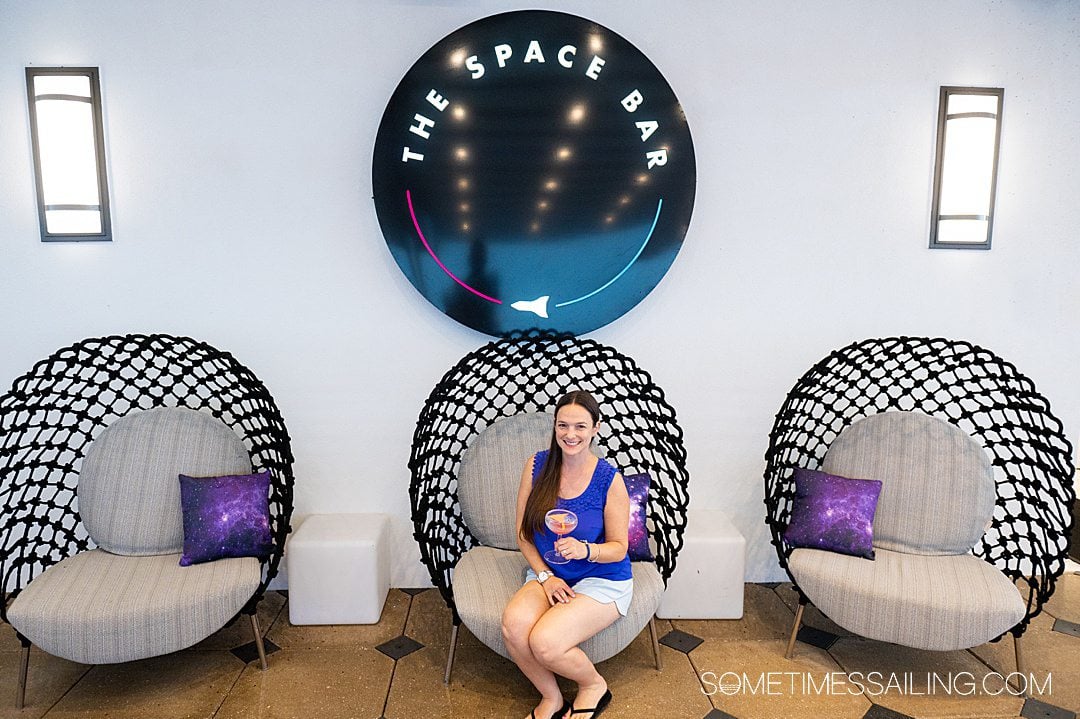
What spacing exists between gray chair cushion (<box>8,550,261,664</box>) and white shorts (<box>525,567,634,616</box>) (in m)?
1.20

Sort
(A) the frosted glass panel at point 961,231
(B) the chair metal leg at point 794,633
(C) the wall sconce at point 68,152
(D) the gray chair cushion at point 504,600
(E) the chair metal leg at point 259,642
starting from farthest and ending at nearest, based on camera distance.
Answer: (A) the frosted glass panel at point 961,231 → (C) the wall sconce at point 68,152 → (B) the chair metal leg at point 794,633 → (E) the chair metal leg at point 259,642 → (D) the gray chair cushion at point 504,600

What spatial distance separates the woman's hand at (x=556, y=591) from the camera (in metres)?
2.43

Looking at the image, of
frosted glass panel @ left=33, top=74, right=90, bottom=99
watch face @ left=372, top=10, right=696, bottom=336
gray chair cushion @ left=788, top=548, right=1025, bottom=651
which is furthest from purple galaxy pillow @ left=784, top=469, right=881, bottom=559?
frosted glass panel @ left=33, top=74, right=90, bottom=99

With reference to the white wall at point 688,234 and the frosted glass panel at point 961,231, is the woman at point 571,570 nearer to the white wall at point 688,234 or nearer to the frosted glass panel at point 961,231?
the white wall at point 688,234

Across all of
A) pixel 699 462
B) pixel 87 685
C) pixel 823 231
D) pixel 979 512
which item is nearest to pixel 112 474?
pixel 87 685

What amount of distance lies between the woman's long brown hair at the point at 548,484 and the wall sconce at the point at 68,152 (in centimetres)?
219

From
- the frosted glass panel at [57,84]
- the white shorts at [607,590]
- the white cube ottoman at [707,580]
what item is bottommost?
the white cube ottoman at [707,580]

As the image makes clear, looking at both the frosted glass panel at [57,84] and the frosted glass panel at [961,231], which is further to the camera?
the frosted glass panel at [961,231]

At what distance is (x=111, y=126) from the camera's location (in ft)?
10.4

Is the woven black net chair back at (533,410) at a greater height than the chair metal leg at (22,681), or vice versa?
the woven black net chair back at (533,410)

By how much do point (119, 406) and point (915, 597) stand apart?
10.8 ft

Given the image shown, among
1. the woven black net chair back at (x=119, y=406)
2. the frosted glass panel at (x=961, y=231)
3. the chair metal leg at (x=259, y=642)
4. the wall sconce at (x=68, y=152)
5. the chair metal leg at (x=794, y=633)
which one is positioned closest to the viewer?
the chair metal leg at (x=259, y=642)

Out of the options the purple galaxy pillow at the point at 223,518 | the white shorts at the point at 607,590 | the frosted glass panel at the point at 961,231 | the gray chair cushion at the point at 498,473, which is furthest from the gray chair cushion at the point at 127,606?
the frosted glass panel at the point at 961,231

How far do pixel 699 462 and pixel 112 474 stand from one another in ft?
8.20
